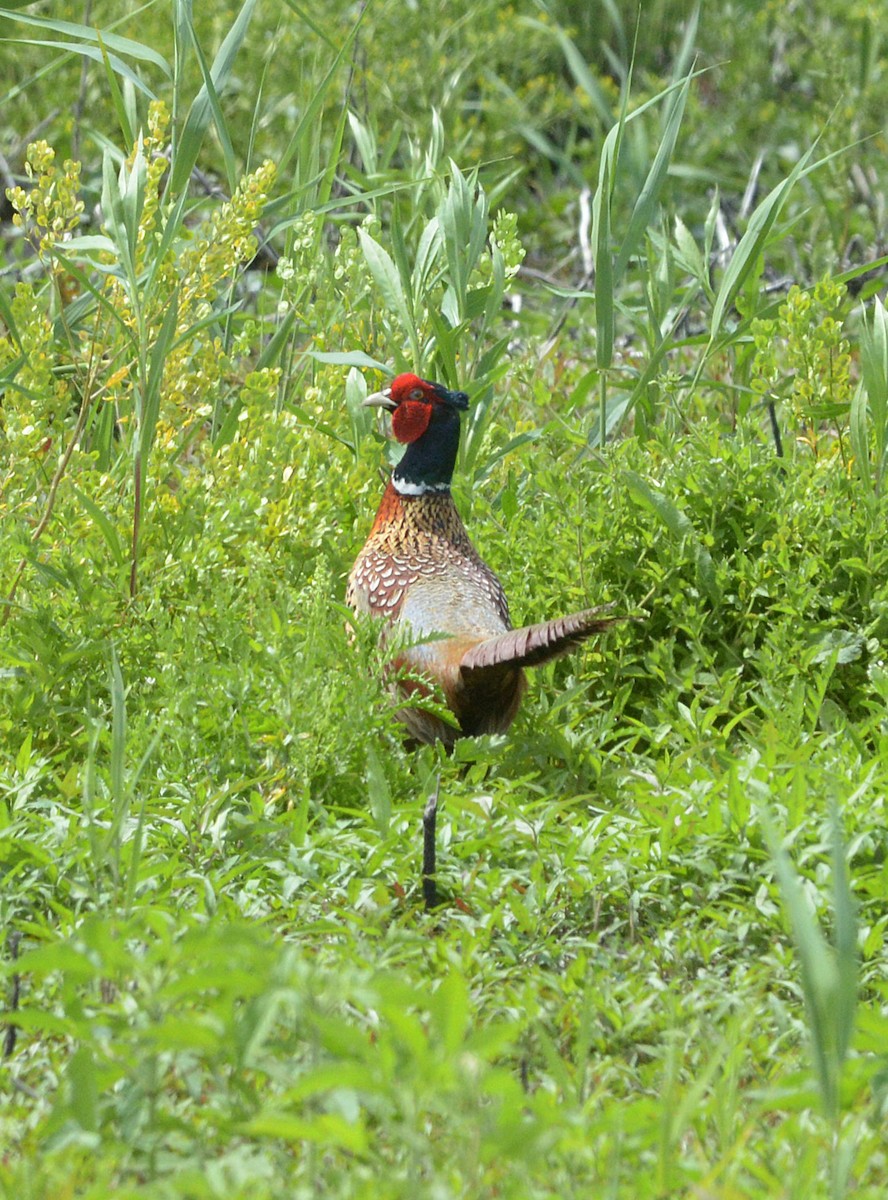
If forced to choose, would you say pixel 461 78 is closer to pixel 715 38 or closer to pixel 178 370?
pixel 715 38

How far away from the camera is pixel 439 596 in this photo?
12.7ft

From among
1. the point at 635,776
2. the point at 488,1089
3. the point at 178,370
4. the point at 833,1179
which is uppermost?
the point at 178,370

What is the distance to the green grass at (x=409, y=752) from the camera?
209cm

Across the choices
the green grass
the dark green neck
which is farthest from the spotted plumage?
the green grass

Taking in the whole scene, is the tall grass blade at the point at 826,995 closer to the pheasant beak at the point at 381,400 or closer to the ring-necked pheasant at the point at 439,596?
the ring-necked pheasant at the point at 439,596

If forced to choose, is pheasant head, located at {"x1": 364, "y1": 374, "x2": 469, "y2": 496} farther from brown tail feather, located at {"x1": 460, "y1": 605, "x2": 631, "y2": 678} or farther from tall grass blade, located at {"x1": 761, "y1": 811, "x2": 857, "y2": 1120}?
tall grass blade, located at {"x1": 761, "y1": 811, "x2": 857, "y2": 1120}

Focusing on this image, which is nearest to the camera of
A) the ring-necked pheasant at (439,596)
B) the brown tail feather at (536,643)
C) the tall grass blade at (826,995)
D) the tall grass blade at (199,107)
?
the tall grass blade at (826,995)

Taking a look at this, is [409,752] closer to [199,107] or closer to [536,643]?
[536,643]

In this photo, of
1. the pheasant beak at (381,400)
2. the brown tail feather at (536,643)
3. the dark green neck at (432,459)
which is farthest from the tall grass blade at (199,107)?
the brown tail feather at (536,643)

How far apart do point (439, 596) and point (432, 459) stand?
0.47 m

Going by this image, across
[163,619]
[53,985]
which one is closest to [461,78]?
[163,619]

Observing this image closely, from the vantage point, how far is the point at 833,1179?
6.51ft

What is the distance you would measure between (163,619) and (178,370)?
3.05 ft

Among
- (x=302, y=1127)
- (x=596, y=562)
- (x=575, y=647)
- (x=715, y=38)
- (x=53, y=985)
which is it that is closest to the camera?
(x=302, y=1127)
